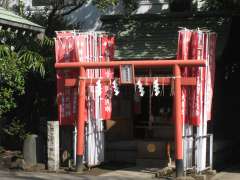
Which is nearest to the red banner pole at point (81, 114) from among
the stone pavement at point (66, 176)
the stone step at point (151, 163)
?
the stone pavement at point (66, 176)

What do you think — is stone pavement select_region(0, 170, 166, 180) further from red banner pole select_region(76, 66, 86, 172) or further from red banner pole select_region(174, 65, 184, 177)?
red banner pole select_region(174, 65, 184, 177)

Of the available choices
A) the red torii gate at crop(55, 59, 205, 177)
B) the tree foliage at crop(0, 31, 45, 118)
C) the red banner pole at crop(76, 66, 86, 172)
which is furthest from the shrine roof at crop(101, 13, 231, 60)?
the red banner pole at crop(76, 66, 86, 172)

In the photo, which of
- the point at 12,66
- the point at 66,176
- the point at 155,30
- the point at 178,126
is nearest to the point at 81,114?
the point at 66,176

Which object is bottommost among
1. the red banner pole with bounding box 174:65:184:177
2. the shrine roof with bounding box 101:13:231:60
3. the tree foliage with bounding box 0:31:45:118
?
the red banner pole with bounding box 174:65:184:177

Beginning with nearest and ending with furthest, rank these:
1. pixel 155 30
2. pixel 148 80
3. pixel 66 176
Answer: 1. pixel 148 80
2. pixel 66 176
3. pixel 155 30

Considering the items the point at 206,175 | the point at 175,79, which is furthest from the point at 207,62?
the point at 206,175

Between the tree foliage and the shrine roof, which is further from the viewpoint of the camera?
the shrine roof

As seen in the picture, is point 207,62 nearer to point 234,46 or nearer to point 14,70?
→ point 234,46

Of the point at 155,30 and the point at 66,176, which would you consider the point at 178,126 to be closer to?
the point at 66,176

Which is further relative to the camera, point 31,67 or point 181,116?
point 31,67

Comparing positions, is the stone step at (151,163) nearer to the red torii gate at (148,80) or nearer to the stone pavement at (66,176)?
the stone pavement at (66,176)

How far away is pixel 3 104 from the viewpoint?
51.9ft

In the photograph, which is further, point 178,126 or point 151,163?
point 151,163

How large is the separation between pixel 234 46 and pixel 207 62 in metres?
3.70
